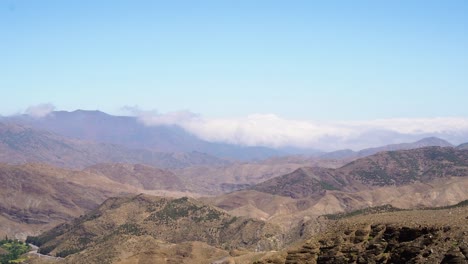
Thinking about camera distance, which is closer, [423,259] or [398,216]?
[423,259]

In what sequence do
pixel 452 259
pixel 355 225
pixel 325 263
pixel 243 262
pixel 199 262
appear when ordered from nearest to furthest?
pixel 452 259, pixel 325 263, pixel 355 225, pixel 243 262, pixel 199 262

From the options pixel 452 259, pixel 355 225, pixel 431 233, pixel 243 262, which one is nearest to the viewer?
pixel 452 259

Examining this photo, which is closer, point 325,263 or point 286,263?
point 325,263

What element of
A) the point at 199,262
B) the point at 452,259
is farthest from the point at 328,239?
the point at 199,262

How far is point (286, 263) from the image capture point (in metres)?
108

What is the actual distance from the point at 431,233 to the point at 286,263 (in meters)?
28.6

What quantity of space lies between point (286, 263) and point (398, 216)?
2312 centimetres

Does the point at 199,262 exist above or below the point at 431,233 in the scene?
below

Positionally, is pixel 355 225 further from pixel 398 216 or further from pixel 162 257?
pixel 162 257

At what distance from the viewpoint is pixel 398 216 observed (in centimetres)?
11038

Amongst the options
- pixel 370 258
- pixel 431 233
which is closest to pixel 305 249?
pixel 370 258

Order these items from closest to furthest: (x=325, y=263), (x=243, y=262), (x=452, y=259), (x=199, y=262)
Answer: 1. (x=452, y=259)
2. (x=325, y=263)
3. (x=243, y=262)
4. (x=199, y=262)

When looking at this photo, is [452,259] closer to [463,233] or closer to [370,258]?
[463,233]

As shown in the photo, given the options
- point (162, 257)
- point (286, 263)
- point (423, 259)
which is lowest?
point (162, 257)
